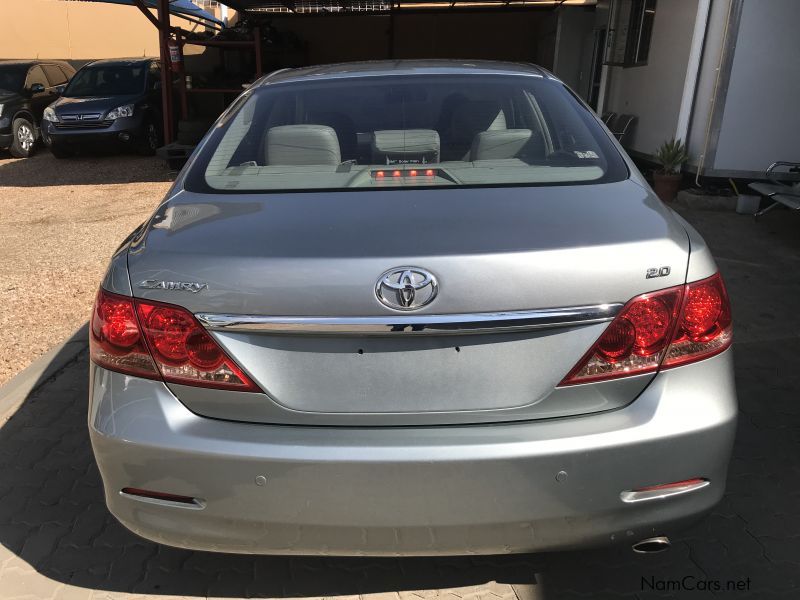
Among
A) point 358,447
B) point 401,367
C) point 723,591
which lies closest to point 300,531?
point 358,447

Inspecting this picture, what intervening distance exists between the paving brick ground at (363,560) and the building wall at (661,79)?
254 inches

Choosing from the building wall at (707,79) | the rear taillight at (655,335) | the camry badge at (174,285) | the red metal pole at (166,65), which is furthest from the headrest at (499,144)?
the red metal pole at (166,65)

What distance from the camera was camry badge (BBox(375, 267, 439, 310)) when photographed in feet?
5.37

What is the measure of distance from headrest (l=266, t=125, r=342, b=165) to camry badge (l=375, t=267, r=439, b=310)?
1.03 m

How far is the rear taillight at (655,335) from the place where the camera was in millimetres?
1709

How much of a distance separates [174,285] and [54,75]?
1509 centimetres

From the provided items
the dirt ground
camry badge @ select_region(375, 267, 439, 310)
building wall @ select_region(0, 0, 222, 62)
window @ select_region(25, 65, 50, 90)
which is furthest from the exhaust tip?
building wall @ select_region(0, 0, 222, 62)

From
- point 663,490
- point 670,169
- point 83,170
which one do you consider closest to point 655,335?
point 663,490

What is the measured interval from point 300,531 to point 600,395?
84cm

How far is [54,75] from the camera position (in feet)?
47.4

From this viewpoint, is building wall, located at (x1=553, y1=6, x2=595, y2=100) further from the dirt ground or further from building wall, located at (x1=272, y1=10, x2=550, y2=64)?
the dirt ground

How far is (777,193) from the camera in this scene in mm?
6828

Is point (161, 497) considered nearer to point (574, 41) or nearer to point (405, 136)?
point (405, 136)
